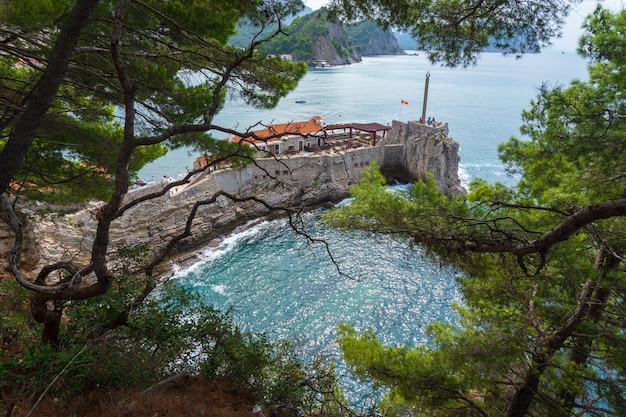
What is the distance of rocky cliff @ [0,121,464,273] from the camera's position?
1174cm

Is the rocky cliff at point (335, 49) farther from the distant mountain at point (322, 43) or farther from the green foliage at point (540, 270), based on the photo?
the green foliage at point (540, 270)

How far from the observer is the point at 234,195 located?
9273 millimetres

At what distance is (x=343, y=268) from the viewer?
44.5ft

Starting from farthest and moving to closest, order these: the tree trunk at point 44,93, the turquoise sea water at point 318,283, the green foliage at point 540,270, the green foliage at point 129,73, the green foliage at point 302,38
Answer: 1. the green foliage at point 302,38
2. the turquoise sea water at point 318,283
3. the green foliage at point 129,73
4. the green foliage at point 540,270
5. the tree trunk at point 44,93

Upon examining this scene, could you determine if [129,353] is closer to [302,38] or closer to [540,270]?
[540,270]

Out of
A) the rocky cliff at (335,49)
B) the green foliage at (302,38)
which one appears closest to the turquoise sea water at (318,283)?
the green foliage at (302,38)

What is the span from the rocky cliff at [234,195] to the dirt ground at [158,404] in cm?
445

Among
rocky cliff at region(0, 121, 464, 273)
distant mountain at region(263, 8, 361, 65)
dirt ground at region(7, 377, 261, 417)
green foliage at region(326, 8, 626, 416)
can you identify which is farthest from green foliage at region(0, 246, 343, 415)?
distant mountain at region(263, 8, 361, 65)

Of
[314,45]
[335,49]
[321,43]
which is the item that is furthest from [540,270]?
[335,49]

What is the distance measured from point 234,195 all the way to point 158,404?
6.31 metres

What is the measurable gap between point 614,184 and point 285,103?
3381 cm

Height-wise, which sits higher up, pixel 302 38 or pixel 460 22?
pixel 302 38

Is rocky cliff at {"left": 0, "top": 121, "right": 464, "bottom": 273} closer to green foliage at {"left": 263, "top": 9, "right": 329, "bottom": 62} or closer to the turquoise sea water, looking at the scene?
the turquoise sea water

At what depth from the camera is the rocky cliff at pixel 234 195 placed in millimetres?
11742
